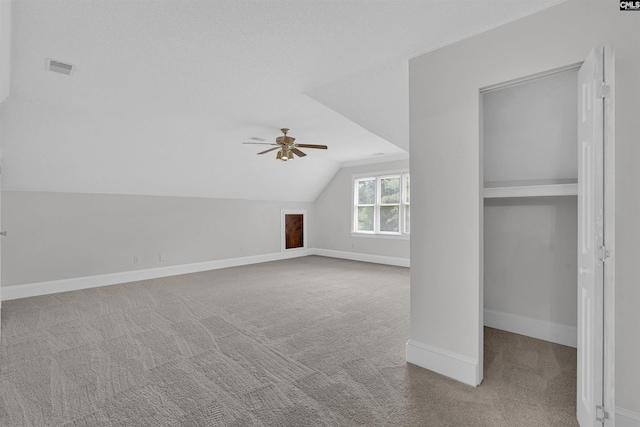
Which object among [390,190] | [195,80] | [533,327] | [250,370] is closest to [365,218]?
[390,190]

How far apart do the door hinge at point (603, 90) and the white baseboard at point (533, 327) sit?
226cm

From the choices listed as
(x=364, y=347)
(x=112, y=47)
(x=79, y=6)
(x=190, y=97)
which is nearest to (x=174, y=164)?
(x=190, y=97)

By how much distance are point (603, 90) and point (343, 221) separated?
6.74 metres

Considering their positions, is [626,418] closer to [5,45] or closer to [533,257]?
[533,257]

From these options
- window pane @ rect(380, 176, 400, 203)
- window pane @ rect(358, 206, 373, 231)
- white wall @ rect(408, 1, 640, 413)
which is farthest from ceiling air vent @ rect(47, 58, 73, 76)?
window pane @ rect(358, 206, 373, 231)

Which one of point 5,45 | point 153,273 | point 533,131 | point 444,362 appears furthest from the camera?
point 153,273

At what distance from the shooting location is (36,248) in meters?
4.62

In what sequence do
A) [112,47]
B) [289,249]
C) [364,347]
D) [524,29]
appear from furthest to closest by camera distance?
[289,249]
[364,347]
[112,47]
[524,29]

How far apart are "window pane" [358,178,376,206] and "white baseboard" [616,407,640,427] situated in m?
6.04

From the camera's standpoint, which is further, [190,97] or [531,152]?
[190,97]

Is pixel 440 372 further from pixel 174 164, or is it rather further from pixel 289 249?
pixel 289 249

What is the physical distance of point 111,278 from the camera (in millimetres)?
5289

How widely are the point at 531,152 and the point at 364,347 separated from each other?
2491 millimetres

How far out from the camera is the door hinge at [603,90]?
56.5 inches
